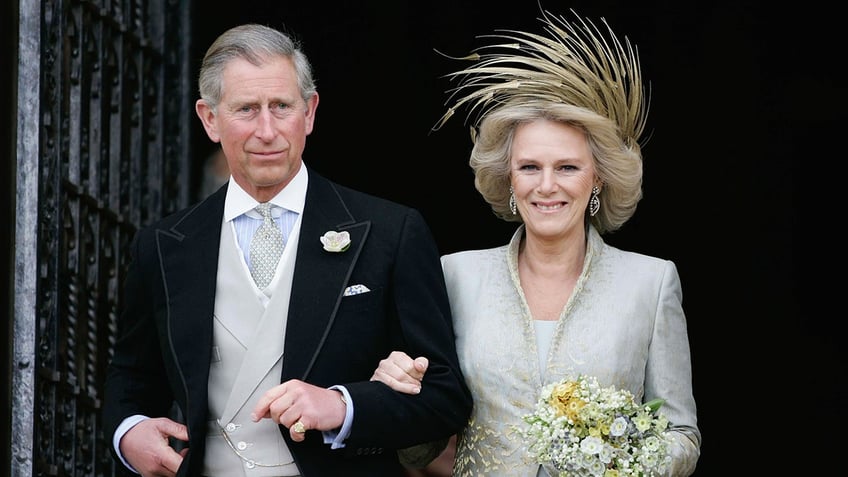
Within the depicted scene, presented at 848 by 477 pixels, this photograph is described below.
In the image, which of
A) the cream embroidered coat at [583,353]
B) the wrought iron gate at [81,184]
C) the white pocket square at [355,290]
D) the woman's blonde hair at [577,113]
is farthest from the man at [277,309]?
the wrought iron gate at [81,184]

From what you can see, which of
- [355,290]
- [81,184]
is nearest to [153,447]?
[355,290]

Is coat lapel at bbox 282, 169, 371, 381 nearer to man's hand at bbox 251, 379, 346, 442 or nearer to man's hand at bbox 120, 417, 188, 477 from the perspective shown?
man's hand at bbox 251, 379, 346, 442

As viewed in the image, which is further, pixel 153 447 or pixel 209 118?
pixel 209 118

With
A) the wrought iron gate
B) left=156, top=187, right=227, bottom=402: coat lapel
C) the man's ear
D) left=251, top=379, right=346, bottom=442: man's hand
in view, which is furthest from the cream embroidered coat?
the wrought iron gate

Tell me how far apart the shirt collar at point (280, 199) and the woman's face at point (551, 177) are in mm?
562

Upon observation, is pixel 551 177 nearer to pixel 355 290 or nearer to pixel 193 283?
pixel 355 290

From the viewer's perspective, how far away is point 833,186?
7121 millimetres

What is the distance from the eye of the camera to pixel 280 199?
390cm

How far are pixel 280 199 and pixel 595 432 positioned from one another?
0.97 metres

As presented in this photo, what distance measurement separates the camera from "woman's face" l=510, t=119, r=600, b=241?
158 inches

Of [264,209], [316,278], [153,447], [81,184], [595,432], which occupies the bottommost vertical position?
[153,447]

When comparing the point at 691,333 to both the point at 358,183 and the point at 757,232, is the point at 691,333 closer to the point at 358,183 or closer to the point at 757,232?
the point at 757,232

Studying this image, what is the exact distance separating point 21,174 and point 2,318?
1.39 feet

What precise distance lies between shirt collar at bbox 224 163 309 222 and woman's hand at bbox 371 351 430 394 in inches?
18.4
